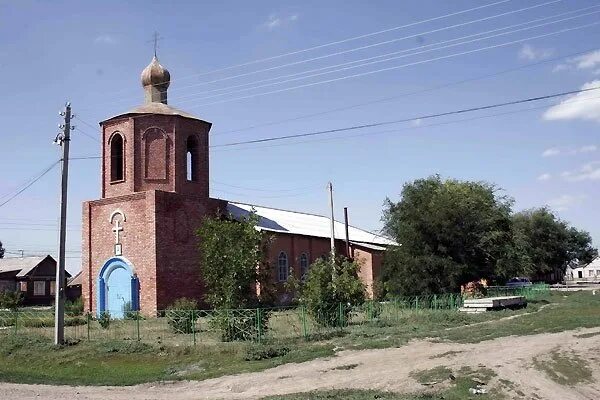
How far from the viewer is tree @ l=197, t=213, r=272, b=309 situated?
857 inches

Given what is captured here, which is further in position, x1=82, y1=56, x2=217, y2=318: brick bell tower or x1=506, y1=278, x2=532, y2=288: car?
x1=506, y1=278, x2=532, y2=288: car

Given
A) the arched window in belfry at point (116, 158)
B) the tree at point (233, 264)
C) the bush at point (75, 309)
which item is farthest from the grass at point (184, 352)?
the arched window in belfry at point (116, 158)

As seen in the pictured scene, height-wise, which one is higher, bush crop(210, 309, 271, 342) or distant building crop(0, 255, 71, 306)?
distant building crop(0, 255, 71, 306)

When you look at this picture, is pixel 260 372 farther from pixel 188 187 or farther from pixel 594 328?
pixel 188 187

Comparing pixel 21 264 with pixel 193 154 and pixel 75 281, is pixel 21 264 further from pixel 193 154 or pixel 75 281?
pixel 193 154

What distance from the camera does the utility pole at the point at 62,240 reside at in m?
21.5

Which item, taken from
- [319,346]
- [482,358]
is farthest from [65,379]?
[482,358]

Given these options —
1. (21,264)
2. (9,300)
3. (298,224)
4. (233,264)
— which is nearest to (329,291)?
(233,264)

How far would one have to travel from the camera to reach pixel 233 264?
71.5 feet

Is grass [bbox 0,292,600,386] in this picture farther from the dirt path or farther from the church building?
the church building

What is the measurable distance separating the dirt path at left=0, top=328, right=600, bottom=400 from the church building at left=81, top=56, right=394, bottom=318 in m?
13.9

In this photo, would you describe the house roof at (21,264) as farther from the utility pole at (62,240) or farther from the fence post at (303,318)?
the fence post at (303,318)

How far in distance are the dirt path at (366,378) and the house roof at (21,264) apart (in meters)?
46.8

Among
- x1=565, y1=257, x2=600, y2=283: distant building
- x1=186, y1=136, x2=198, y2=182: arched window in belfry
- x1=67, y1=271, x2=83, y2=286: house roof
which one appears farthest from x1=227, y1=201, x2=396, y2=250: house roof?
x1=565, y1=257, x2=600, y2=283: distant building
